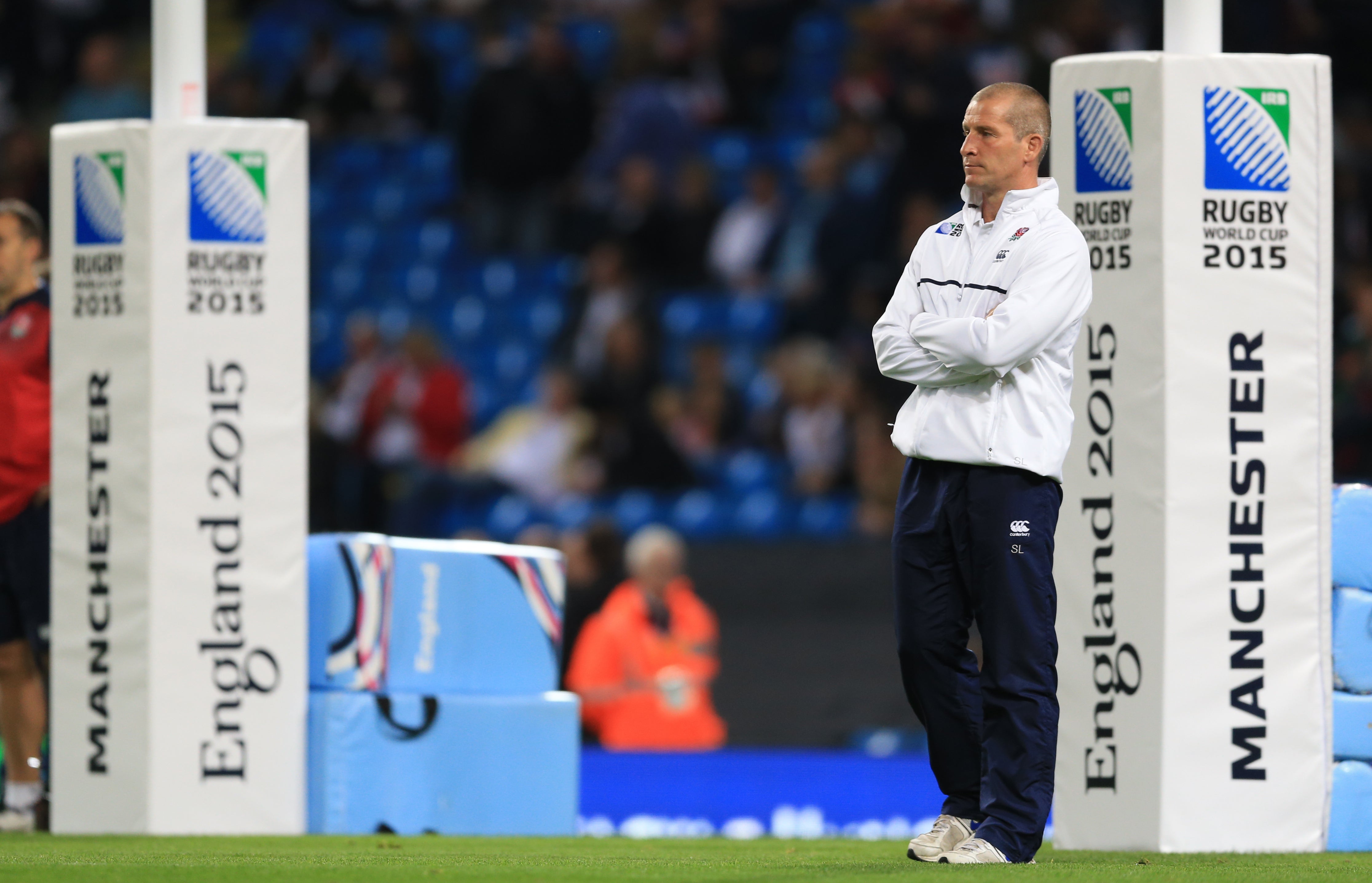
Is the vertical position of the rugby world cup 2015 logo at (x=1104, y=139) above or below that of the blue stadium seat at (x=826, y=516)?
above

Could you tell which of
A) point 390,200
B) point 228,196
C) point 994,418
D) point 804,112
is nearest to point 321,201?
point 390,200

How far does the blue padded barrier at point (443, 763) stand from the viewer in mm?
7512

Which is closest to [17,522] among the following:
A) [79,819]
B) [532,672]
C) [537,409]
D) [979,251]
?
[79,819]

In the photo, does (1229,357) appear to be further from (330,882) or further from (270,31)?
(270,31)

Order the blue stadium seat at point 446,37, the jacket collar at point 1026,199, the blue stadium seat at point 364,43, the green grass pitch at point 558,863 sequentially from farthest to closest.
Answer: the blue stadium seat at point 446,37, the blue stadium seat at point 364,43, the jacket collar at point 1026,199, the green grass pitch at point 558,863

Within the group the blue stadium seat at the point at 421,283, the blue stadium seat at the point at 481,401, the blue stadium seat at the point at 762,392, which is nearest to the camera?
the blue stadium seat at the point at 762,392

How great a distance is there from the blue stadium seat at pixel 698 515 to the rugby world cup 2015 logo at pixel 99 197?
6.03m

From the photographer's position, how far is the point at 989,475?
17.6ft

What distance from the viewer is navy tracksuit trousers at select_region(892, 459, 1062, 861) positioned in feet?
17.5

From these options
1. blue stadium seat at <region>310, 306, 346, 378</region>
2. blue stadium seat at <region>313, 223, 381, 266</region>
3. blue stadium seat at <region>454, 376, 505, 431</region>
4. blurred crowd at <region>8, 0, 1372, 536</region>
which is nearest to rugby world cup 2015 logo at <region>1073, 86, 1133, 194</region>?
blurred crowd at <region>8, 0, 1372, 536</region>

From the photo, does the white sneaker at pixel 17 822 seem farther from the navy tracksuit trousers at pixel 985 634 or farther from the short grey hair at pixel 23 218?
the navy tracksuit trousers at pixel 985 634

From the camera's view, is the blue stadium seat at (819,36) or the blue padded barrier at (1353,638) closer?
the blue padded barrier at (1353,638)

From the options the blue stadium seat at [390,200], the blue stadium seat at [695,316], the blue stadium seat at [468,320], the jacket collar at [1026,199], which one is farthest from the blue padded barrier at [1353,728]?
the blue stadium seat at [390,200]

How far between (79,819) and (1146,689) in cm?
377
